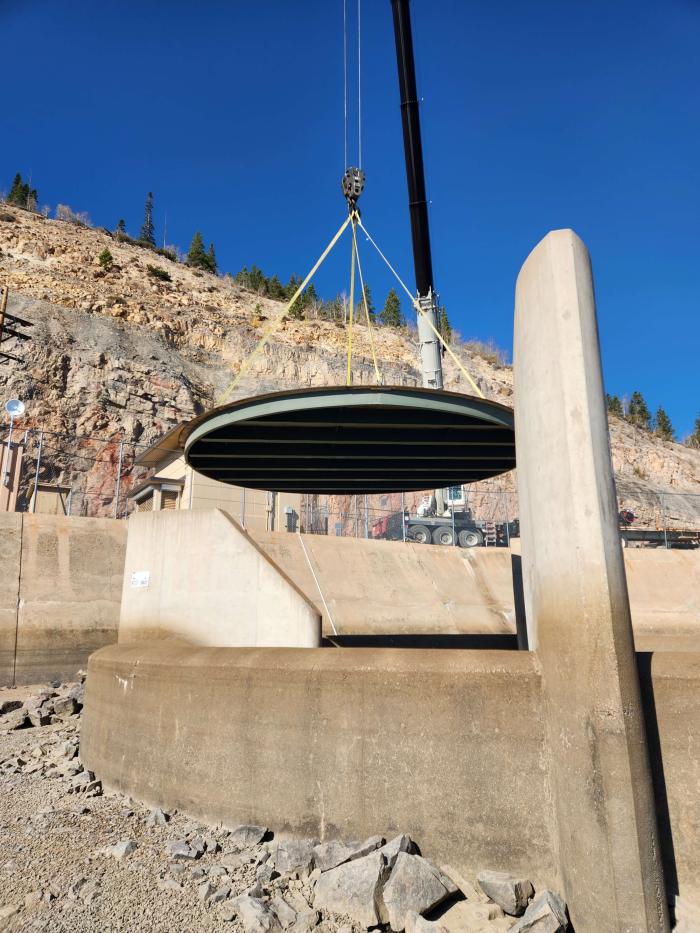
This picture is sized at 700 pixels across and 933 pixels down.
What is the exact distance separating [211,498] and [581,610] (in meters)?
18.3

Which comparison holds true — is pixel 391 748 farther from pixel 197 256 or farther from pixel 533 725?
pixel 197 256

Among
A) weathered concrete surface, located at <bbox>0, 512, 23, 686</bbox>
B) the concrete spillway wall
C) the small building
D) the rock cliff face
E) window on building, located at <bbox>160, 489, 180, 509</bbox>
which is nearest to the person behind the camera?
the concrete spillway wall

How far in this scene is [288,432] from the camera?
10.1 meters

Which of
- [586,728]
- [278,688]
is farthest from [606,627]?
[278,688]

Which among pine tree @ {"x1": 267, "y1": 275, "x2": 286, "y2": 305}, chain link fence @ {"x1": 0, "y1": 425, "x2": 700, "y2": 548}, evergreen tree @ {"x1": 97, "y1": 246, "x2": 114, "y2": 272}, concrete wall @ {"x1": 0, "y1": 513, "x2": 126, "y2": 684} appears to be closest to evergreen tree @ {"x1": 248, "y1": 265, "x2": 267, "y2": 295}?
pine tree @ {"x1": 267, "y1": 275, "x2": 286, "y2": 305}

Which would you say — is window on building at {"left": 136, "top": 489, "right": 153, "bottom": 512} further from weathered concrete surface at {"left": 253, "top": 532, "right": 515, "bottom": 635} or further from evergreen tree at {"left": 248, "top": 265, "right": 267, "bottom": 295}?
evergreen tree at {"left": 248, "top": 265, "right": 267, "bottom": 295}

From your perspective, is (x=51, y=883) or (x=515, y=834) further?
(x=51, y=883)

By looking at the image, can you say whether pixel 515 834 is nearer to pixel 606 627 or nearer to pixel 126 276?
pixel 606 627

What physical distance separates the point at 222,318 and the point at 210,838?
4781 cm

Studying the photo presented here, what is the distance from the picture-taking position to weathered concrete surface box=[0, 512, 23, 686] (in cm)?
1578

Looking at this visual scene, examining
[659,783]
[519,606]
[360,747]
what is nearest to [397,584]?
[519,606]

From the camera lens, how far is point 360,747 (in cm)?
625

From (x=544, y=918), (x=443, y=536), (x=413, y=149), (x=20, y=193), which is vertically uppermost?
(x=20, y=193)

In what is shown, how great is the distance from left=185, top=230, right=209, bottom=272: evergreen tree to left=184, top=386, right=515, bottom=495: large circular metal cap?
208ft
